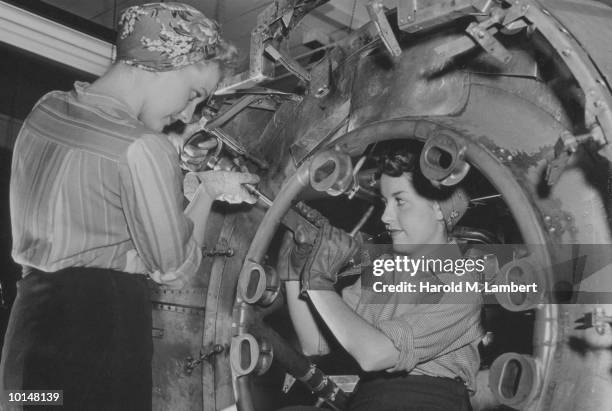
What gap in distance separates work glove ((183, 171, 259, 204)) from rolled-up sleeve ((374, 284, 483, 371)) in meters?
0.59

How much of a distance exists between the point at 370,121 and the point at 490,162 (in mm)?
565

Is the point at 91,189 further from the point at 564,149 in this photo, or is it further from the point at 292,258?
the point at 564,149

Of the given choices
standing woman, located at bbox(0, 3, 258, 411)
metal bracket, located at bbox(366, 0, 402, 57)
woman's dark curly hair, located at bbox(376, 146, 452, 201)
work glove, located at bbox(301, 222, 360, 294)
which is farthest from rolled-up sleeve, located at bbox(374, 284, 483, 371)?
metal bracket, located at bbox(366, 0, 402, 57)

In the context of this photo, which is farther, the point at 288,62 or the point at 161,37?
the point at 288,62

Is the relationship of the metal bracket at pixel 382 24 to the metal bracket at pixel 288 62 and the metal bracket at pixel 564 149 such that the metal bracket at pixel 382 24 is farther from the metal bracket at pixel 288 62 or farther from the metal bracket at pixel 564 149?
the metal bracket at pixel 564 149

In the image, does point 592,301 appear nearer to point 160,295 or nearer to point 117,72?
point 117,72

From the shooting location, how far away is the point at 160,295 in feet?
8.50

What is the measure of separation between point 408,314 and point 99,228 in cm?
90

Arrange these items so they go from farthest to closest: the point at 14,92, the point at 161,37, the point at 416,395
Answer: the point at 14,92, the point at 416,395, the point at 161,37

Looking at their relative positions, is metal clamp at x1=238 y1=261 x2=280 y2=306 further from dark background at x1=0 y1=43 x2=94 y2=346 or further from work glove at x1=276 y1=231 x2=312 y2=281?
dark background at x1=0 y1=43 x2=94 y2=346

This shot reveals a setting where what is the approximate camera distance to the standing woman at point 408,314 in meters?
1.86

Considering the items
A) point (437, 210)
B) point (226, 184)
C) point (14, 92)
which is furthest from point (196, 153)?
point (14, 92)

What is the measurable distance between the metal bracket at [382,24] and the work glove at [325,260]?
21.9 inches

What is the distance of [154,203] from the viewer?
5.17ft
